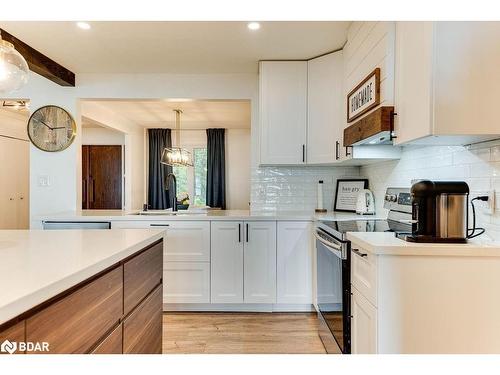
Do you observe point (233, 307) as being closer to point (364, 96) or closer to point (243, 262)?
point (243, 262)

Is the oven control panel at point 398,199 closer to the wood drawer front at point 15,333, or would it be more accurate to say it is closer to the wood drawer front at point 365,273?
the wood drawer front at point 365,273

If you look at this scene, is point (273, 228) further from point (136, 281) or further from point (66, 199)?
point (66, 199)

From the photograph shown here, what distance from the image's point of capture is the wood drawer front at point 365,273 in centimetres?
→ 137

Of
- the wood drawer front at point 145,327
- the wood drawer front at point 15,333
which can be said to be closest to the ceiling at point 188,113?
the wood drawer front at point 145,327

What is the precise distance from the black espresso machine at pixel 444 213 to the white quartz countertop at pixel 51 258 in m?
1.26

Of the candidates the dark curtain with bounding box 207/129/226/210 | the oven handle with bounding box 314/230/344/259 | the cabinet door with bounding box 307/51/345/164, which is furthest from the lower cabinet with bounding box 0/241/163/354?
the dark curtain with bounding box 207/129/226/210

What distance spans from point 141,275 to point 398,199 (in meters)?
1.81

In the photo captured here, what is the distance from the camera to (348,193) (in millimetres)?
3176

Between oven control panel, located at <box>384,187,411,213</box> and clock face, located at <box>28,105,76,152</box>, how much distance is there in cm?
305

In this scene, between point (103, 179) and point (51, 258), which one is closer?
point (51, 258)

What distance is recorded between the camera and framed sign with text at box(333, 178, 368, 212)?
3.10 meters

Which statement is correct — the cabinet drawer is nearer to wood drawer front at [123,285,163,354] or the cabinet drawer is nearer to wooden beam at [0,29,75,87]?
wood drawer front at [123,285,163,354]

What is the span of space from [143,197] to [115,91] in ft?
12.4

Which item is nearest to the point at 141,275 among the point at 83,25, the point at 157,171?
the point at 83,25
